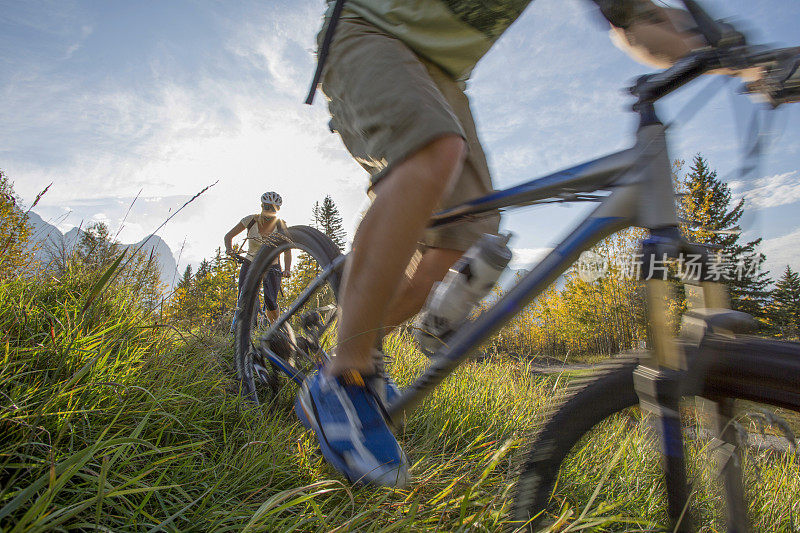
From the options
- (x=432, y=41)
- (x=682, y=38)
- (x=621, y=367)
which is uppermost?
(x=432, y=41)

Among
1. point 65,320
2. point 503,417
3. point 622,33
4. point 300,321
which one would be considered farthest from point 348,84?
point 503,417

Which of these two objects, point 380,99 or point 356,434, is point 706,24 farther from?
point 356,434

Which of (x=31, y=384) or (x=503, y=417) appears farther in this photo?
(x=503, y=417)

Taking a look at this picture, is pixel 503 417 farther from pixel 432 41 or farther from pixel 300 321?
pixel 432 41

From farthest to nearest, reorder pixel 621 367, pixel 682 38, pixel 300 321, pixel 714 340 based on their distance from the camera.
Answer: pixel 300 321, pixel 682 38, pixel 621 367, pixel 714 340

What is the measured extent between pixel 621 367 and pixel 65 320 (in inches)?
75.9

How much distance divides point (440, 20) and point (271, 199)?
13.6ft

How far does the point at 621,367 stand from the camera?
700 mm

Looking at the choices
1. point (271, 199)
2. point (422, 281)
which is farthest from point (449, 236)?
point (271, 199)

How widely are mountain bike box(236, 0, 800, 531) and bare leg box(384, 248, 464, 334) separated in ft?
1.26

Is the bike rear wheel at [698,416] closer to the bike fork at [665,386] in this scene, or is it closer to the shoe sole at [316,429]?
the bike fork at [665,386]

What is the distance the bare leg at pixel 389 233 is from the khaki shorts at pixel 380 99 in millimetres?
45

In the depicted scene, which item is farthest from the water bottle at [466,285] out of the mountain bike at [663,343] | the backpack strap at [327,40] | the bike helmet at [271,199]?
the bike helmet at [271,199]

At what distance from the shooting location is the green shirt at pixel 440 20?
1.06 meters
